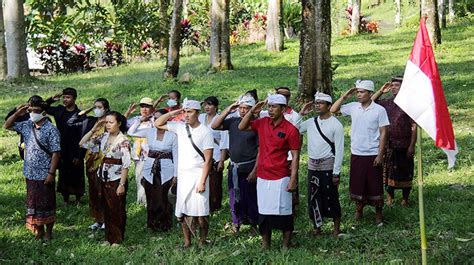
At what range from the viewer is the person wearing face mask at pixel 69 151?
391 inches

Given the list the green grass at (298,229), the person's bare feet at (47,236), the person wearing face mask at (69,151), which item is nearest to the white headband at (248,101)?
the green grass at (298,229)

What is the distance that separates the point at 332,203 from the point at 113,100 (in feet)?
34.9

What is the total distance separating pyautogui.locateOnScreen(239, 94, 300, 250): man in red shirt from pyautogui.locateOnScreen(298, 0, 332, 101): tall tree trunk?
718 cm

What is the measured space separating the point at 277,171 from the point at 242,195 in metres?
1.15

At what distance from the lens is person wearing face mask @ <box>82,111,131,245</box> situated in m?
8.09

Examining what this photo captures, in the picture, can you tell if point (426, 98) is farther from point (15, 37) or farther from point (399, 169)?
point (15, 37)

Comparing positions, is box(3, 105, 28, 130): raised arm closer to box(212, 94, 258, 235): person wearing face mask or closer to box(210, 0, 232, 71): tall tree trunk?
box(212, 94, 258, 235): person wearing face mask

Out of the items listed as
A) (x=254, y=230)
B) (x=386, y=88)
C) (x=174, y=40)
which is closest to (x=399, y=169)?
(x=386, y=88)

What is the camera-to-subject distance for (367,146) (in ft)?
27.5

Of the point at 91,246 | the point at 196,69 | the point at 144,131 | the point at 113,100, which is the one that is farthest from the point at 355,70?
the point at 91,246

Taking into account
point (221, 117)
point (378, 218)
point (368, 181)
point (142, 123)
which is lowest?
point (378, 218)

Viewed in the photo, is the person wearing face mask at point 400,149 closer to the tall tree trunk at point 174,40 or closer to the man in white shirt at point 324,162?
the man in white shirt at point 324,162

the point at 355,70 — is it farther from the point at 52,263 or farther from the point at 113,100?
the point at 52,263

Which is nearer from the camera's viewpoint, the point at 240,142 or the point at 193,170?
the point at 193,170
